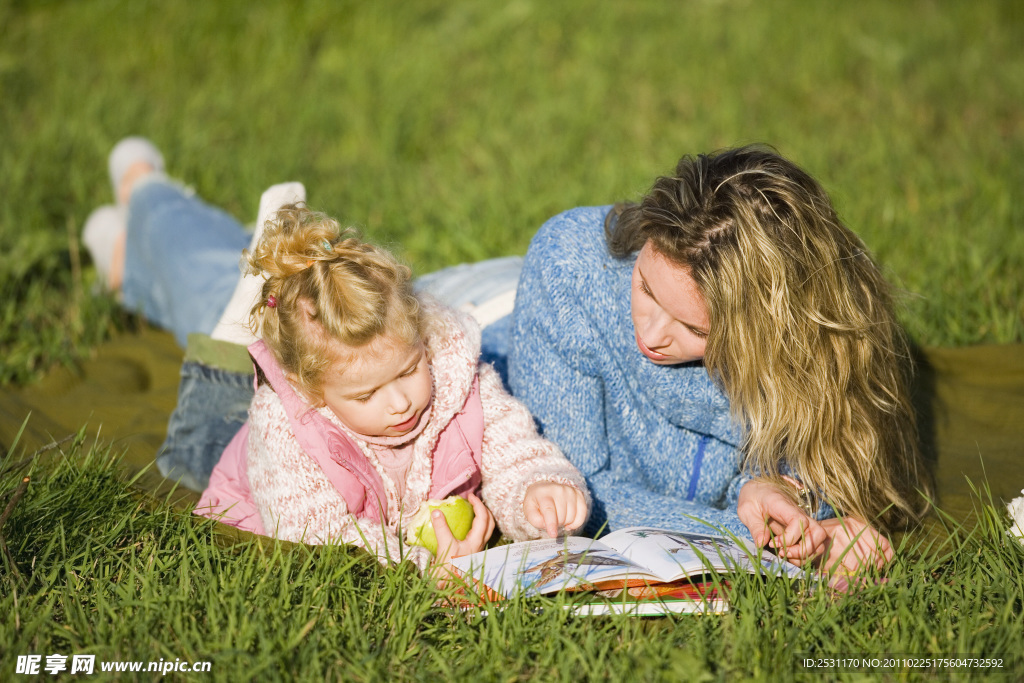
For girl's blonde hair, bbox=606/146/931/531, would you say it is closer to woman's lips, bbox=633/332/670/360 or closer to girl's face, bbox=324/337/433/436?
woman's lips, bbox=633/332/670/360

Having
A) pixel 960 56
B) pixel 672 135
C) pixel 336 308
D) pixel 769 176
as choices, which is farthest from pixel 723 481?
pixel 960 56

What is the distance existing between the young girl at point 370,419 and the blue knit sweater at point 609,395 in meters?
0.22

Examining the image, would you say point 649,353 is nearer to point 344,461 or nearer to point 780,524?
point 780,524

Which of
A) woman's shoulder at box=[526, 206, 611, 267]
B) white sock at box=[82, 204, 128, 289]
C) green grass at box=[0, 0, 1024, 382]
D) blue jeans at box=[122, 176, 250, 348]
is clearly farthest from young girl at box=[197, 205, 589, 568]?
white sock at box=[82, 204, 128, 289]

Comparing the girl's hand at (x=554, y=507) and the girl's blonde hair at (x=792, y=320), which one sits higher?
the girl's blonde hair at (x=792, y=320)

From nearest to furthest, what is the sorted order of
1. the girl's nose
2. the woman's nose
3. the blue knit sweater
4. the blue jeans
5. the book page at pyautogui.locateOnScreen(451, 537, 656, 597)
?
1. the book page at pyautogui.locateOnScreen(451, 537, 656, 597)
2. the girl's nose
3. the woman's nose
4. the blue knit sweater
5. the blue jeans

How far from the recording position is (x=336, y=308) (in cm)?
211

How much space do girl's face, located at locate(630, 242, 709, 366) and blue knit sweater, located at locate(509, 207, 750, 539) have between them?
17 centimetres

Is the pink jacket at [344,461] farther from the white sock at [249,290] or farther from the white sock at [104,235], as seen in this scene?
the white sock at [104,235]

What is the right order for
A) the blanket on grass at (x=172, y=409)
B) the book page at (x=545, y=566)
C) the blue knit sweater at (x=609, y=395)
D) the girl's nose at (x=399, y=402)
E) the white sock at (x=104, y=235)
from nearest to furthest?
the book page at (x=545, y=566), the girl's nose at (x=399, y=402), the blue knit sweater at (x=609, y=395), the blanket on grass at (x=172, y=409), the white sock at (x=104, y=235)

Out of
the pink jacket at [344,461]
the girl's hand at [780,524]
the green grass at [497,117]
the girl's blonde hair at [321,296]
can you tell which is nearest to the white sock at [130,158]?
the green grass at [497,117]

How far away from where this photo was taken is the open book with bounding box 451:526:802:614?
2.07m

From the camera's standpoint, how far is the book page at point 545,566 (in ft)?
6.78

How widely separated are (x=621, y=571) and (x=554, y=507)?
0.90 feet
